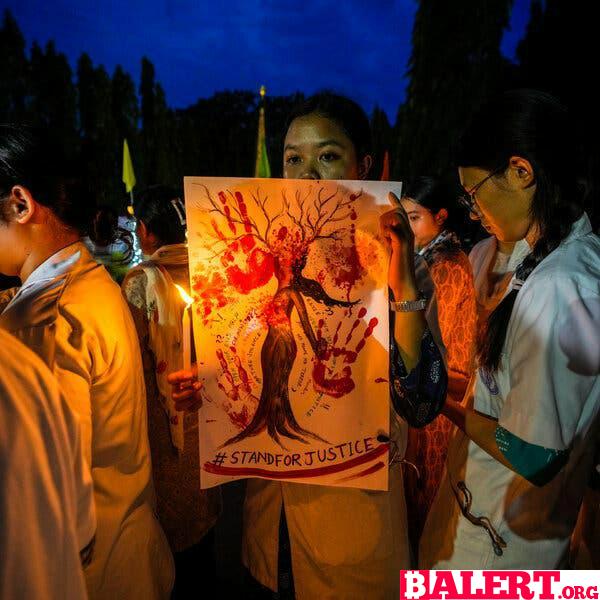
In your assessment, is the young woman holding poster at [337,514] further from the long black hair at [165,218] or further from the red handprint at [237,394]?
the long black hair at [165,218]

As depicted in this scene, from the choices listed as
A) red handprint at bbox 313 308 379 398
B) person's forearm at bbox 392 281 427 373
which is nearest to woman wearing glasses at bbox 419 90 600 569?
person's forearm at bbox 392 281 427 373

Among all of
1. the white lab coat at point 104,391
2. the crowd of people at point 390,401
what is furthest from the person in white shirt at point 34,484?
the white lab coat at point 104,391

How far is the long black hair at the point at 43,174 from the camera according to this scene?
1405mm

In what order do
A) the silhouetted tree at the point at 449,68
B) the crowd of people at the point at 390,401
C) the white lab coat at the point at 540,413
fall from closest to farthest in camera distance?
the crowd of people at the point at 390,401 → the white lab coat at the point at 540,413 → the silhouetted tree at the point at 449,68

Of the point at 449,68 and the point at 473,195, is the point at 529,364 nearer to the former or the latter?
the point at 473,195

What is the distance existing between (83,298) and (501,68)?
16.4m

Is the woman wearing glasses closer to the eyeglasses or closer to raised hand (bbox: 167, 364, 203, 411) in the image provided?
the eyeglasses

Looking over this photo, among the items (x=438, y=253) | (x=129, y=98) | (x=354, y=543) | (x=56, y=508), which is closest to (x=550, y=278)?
(x=354, y=543)

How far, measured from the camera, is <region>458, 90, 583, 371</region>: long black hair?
1256mm

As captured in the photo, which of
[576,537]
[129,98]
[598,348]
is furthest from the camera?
[129,98]

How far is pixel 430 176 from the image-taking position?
3.53 m

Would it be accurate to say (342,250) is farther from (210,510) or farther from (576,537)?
(210,510)

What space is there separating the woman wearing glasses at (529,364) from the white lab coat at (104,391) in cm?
94

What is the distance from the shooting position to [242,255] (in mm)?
1479
